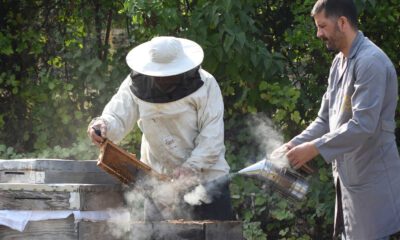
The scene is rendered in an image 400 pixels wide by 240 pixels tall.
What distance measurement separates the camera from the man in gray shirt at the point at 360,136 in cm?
325

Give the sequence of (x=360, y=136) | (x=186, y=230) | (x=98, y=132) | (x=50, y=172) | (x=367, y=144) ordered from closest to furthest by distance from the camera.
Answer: (x=360, y=136)
(x=367, y=144)
(x=186, y=230)
(x=98, y=132)
(x=50, y=172)

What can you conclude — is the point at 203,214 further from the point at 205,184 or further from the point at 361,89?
the point at 361,89

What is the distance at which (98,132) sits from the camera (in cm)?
398

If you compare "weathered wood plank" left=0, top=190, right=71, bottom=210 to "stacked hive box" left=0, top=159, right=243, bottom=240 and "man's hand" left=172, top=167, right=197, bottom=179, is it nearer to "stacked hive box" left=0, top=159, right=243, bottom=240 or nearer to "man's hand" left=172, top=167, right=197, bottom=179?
"stacked hive box" left=0, top=159, right=243, bottom=240

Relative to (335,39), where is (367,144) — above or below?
below

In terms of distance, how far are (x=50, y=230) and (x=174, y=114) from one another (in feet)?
2.62

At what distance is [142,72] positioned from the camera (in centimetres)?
401

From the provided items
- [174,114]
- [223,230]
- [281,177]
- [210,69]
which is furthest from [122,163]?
[210,69]

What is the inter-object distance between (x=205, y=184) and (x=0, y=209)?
96 cm

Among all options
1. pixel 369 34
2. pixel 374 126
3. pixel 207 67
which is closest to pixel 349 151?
pixel 374 126

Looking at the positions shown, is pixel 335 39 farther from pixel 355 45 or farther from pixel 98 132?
pixel 98 132

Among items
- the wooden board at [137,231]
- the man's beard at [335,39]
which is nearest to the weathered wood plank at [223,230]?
the wooden board at [137,231]

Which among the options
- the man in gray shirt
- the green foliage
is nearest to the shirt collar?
the man in gray shirt

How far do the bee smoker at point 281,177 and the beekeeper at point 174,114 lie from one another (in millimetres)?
576
